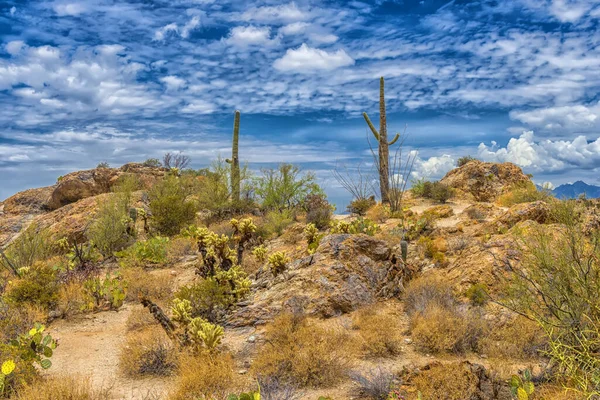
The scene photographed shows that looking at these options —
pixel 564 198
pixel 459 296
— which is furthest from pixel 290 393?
pixel 564 198

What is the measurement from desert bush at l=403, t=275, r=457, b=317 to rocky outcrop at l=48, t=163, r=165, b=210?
1860cm

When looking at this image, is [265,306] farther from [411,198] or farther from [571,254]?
[411,198]

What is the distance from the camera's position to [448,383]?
178 inches

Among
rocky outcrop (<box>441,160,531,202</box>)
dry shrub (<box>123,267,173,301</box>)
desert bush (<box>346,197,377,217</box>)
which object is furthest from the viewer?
rocky outcrop (<box>441,160,531,202</box>)

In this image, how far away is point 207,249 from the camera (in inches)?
389

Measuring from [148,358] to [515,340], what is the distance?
5.03 m

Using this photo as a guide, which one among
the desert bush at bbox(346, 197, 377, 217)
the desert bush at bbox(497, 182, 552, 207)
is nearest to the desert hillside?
the desert bush at bbox(497, 182, 552, 207)

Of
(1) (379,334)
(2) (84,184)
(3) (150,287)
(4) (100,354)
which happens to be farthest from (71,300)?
(2) (84,184)

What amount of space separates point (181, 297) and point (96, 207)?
40.0ft

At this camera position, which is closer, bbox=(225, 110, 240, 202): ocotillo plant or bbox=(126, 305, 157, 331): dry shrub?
bbox=(126, 305, 157, 331): dry shrub

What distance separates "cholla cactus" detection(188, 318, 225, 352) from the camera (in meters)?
5.91

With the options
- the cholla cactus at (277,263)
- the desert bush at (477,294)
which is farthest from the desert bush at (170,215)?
the desert bush at (477,294)

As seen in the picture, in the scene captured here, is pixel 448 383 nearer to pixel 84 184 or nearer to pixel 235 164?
pixel 235 164

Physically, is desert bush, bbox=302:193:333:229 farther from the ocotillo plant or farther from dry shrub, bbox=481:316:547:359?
dry shrub, bbox=481:316:547:359
